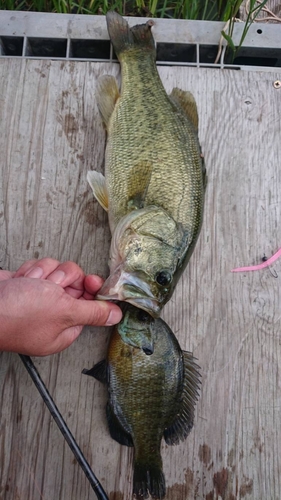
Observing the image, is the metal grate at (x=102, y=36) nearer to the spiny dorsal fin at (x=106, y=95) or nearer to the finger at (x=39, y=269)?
the spiny dorsal fin at (x=106, y=95)

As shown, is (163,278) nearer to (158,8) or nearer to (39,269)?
(39,269)

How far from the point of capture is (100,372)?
208 centimetres

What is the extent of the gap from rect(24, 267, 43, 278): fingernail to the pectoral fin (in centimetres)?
54

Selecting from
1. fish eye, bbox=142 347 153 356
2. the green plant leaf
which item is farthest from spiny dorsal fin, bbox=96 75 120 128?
fish eye, bbox=142 347 153 356

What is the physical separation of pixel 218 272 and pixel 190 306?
0.26 metres

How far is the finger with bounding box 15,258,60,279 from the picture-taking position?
1939 mm

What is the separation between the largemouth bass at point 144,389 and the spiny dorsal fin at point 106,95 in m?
1.22

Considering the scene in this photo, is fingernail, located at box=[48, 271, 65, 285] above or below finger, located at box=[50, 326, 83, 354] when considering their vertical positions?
above

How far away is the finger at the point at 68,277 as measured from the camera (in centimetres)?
196

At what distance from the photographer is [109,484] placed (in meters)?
2.04

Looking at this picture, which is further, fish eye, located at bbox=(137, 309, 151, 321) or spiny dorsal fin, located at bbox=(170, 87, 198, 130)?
spiny dorsal fin, located at bbox=(170, 87, 198, 130)

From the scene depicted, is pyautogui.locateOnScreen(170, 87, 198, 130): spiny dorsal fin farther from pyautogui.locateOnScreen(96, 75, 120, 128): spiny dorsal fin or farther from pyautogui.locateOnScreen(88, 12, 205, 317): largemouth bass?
pyautogui.locateOnScreen(96, 75, 120, 128): spiny dorsal fin

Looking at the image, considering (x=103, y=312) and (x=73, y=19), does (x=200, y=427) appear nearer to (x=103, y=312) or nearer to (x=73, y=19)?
(x=103, y=312)

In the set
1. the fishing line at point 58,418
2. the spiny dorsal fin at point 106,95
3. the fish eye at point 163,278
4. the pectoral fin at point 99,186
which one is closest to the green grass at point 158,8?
the spiny dorsal fin at point 106,95
